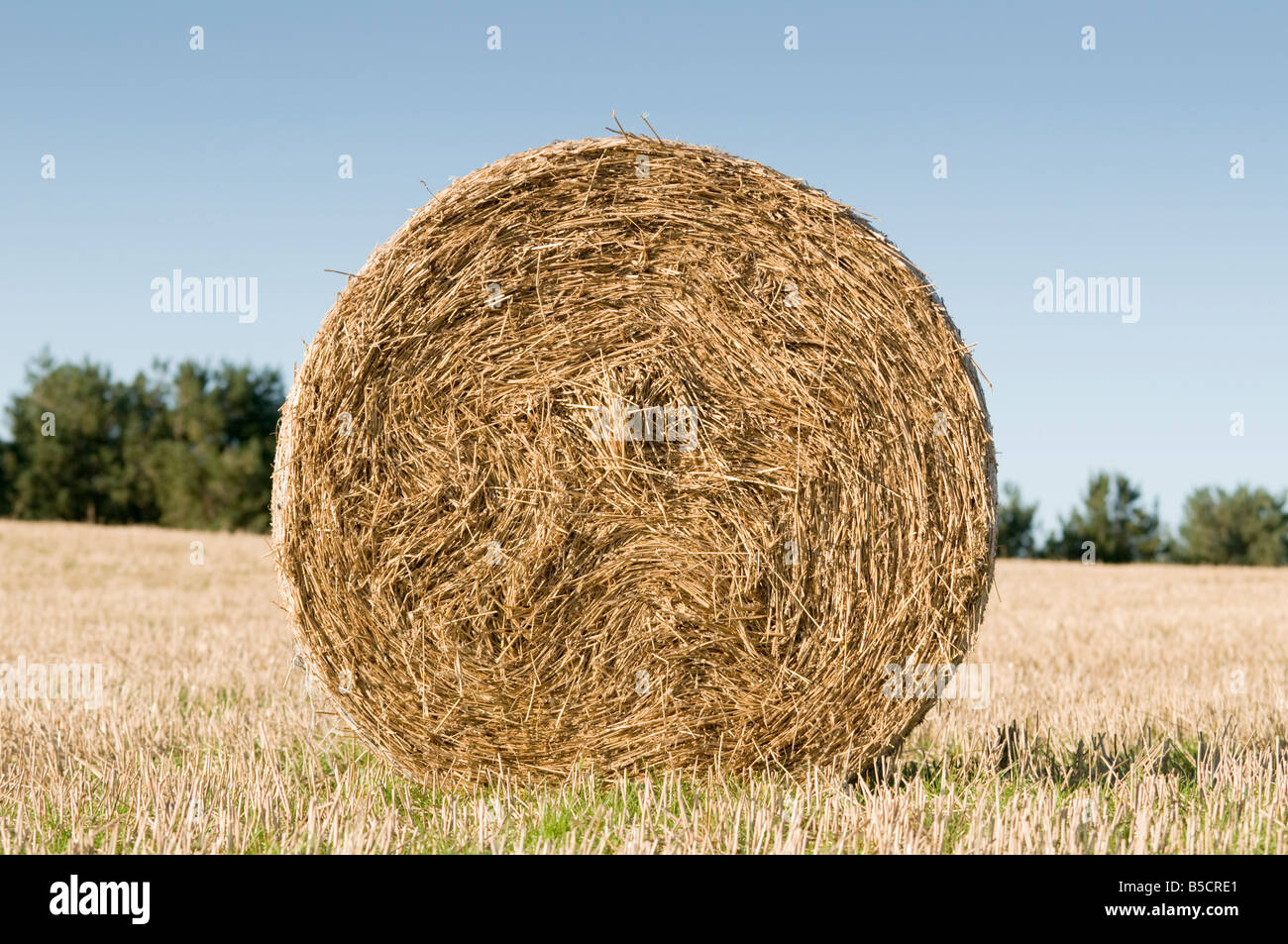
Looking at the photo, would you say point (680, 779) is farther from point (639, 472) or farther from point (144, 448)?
point (144, 448)

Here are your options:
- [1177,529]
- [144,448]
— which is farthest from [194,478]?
[1177,529]

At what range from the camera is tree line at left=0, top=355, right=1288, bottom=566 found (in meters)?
43.9

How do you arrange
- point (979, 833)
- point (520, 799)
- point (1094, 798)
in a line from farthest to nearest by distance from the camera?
point (520, 799) → point (1094, 798) → point (979, 833)

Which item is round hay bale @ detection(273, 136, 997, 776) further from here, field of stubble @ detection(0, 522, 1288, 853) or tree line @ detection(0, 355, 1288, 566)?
tree line @ detection(0, 355, 1288, 566)

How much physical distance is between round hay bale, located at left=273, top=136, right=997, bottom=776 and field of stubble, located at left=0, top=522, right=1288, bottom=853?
44cm

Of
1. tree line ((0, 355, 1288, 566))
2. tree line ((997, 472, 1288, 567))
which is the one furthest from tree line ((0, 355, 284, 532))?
tree line ((997, 472, 1288, 567))

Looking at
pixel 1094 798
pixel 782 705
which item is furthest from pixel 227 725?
pixel 1094 798

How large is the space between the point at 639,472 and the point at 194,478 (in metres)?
44.3

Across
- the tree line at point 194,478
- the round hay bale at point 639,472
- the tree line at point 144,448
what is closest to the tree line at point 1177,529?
the tree line at point 194,478

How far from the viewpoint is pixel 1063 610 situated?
14.5m

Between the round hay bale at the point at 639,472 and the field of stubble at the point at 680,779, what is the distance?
0.44 metres

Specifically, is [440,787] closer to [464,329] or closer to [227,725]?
[227,725]

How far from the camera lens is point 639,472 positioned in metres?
4.65

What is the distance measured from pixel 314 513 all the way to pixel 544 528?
41.8 inches
